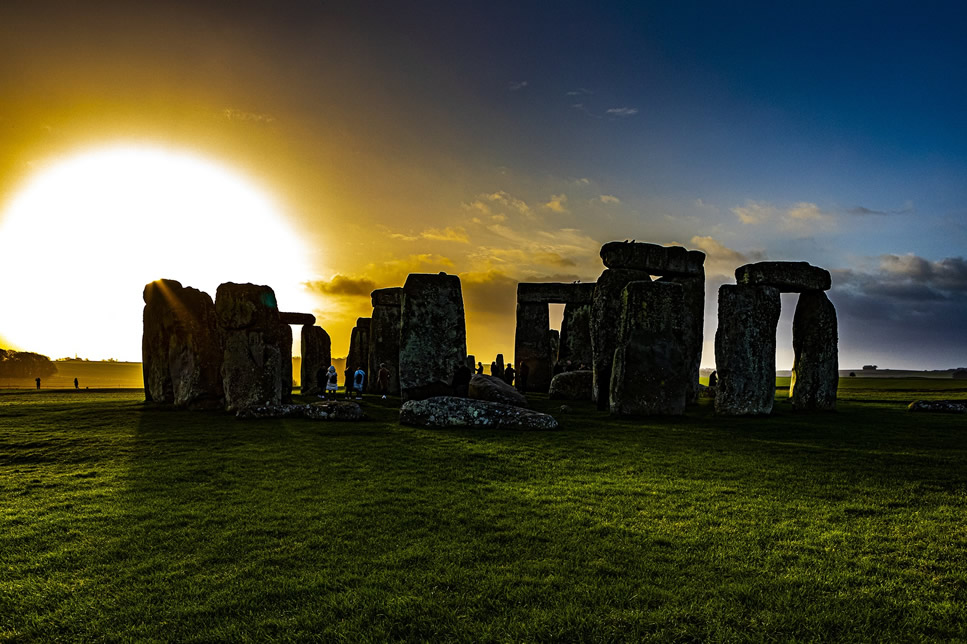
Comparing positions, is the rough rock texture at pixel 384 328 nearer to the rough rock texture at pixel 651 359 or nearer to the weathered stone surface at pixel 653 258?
the weathered stone surface at pixel 653 258

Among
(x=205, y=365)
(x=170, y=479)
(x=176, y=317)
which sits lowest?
(x=170, y=479)

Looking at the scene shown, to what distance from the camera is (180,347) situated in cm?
1366

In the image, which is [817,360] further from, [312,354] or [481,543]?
[312,354]

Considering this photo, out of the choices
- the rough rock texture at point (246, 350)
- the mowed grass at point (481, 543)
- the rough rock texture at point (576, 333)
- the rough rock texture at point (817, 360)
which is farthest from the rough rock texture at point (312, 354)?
the rough rock texture at point (817, 360)

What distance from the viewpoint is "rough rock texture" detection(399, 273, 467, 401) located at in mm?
14203

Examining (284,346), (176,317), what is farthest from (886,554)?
(284,346)

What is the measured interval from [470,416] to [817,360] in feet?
30.8

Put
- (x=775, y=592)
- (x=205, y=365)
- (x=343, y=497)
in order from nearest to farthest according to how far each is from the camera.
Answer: (x=775, y=592) → (x=343, y=497) → (x=205, y=365)

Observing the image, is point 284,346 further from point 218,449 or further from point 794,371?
point 794,371

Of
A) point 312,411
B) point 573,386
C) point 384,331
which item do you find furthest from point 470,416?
point 384,331

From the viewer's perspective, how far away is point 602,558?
3.74 meters

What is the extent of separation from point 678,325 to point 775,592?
29.6ft

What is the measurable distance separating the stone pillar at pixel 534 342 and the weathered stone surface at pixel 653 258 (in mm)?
8348

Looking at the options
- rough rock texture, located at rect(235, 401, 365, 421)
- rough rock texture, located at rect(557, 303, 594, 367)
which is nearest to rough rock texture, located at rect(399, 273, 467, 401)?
rough rock texture, located at rect(235, 401, 365, 421)
